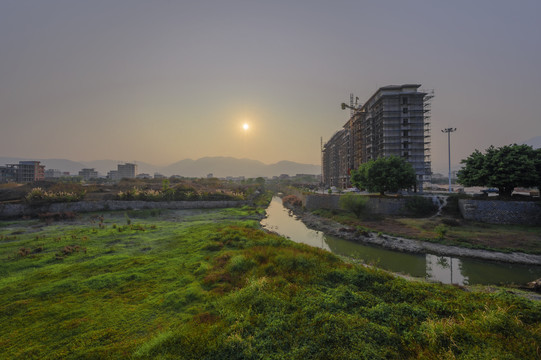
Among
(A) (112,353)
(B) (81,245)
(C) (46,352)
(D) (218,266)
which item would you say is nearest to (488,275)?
(D) (218,266)

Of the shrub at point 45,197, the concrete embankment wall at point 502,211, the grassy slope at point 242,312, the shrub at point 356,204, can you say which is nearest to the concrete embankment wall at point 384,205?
the shrub at point 356,204

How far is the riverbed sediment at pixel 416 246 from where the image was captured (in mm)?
16016

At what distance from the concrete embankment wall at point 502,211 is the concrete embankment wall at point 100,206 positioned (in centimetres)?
3664

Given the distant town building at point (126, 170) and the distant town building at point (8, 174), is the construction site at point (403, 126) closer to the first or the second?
the distant town building at point (8, 174)

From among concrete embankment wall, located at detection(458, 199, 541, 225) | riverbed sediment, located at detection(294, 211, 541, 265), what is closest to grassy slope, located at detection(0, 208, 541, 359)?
riverbed sediment, located at detection(294, 211, 541, 265)

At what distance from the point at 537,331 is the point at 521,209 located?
27.6 meters

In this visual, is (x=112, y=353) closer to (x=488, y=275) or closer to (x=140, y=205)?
(x=488, y=275)

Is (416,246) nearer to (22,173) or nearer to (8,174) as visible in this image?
(22,173)

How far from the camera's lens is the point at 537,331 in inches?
239

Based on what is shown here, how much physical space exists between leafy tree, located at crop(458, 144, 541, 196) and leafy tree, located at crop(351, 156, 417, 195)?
6.75m

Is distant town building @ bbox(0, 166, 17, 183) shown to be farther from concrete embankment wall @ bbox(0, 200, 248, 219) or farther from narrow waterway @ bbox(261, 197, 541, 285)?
narrow waterway @ bbox(261, 197, 541, 285)

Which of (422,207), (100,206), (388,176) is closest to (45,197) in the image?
(100,206)

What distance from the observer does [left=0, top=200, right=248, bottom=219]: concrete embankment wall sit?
26609 mm

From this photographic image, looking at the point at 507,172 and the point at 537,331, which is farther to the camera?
the point at 507,172
